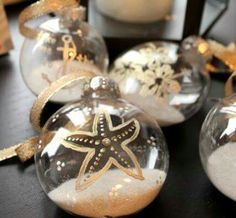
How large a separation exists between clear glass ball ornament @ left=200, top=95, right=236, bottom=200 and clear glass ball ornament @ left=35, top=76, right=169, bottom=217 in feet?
0.14

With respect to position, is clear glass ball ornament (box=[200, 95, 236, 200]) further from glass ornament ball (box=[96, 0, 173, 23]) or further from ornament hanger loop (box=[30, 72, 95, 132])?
glass ornament ball (box=[96, 0, 173, 23])

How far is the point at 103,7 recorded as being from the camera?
65 cm

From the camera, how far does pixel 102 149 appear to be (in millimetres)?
418

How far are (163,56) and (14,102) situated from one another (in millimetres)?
193

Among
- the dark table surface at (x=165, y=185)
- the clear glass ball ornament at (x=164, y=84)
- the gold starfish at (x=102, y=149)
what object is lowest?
the dark table surface at (x=165, y=185)

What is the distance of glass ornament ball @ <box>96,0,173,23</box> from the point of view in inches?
25.4

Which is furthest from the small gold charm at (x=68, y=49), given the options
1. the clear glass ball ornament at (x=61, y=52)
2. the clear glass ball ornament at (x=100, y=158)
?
the clear glass ball ornament at (x=100, y=158)

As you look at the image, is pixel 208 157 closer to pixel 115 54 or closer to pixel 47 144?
pixel 47 144

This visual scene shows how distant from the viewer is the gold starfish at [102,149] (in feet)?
1.35

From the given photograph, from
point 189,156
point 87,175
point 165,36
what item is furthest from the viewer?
point 165,36

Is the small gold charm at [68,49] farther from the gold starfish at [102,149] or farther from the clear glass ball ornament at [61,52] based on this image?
the gold starfish at [102,149]

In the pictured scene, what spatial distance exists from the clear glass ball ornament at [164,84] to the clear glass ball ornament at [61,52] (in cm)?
5

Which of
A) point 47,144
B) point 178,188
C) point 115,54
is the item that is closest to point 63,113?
point 47,144

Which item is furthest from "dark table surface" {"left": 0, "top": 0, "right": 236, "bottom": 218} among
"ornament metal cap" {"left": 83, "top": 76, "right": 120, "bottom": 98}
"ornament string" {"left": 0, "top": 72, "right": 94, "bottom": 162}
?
"ornament metal cap" {"left": 83, "top": 76, "right": 120, "bottom": 98}
